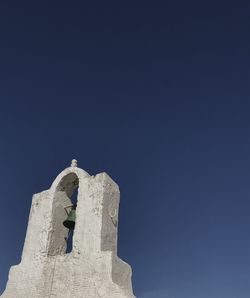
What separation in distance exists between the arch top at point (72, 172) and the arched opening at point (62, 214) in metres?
0.07

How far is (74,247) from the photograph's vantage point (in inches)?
303

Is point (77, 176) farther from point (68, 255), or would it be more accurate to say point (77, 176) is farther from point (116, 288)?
point (116, 288)

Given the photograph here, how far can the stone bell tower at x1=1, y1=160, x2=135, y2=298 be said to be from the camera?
279 inches

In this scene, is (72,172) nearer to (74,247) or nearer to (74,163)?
(74,163)

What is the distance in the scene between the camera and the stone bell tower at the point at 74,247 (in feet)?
23.2

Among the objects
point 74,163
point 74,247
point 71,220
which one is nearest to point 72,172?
point 74,163

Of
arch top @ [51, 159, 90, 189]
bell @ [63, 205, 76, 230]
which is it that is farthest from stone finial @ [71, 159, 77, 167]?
bell @ [63, 205, 76, 230]

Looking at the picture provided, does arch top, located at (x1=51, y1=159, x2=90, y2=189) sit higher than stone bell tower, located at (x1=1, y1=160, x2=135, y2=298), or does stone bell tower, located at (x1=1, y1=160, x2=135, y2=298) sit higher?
arch top, located at (x1=51, y1=159, x2=90, y2=189)

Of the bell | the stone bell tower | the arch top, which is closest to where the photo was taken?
the stone bell tower

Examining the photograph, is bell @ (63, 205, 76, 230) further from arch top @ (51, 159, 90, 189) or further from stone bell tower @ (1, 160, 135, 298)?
arch top @ (51, 159, 90, 189)

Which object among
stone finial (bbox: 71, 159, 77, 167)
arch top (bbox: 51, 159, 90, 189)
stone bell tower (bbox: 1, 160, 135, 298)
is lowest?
stone bell tower (bbox: 1, 160, 135, 298)

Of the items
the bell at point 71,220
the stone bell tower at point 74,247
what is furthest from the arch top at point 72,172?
the bell at point 71,220

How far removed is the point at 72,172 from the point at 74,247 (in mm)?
1796

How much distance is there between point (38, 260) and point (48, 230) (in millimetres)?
660
